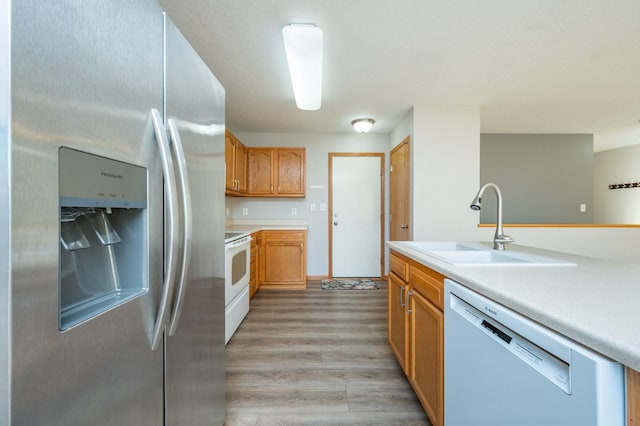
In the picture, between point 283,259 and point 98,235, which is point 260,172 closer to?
point 283,259

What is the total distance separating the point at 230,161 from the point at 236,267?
1334mm

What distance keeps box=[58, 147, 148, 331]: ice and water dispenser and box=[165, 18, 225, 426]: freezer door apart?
0.15 metres

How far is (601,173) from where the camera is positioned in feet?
19.0

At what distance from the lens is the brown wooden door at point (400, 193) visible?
3432mm

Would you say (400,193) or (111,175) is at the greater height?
(400,193)

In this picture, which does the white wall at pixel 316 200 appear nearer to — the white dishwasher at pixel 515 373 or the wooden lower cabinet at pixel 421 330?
the wooden lower cabinet at pixel 421 330

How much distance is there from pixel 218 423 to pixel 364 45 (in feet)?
7.80

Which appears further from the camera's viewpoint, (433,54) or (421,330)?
(433,54)

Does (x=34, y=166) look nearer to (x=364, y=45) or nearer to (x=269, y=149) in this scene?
(x=364, y=45)

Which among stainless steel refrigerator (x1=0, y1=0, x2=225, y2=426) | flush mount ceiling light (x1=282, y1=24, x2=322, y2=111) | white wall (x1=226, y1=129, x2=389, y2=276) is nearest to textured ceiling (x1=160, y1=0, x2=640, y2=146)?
flush mount ceiling light (x1=282, y1=24, x2=322, y2=111)

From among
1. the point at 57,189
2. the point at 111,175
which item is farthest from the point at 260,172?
the point at 57,189

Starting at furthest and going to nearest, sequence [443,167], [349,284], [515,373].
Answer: [349,284] → [443,167] → [515,373]

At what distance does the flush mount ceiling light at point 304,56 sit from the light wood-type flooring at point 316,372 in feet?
7.00

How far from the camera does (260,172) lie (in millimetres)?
4227
